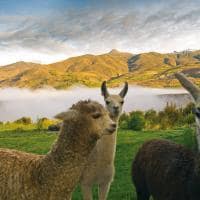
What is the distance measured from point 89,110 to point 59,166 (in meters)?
0.81

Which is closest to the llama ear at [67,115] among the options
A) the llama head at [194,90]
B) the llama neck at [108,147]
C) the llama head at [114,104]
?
the llama head at [194,90]

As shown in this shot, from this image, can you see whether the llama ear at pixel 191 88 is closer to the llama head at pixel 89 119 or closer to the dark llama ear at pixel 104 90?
the llama head at pixel 89 119

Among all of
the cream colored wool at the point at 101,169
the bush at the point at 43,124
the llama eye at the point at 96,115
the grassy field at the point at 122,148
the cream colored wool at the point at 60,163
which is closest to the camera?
the cream colored wool at the point at 60,163

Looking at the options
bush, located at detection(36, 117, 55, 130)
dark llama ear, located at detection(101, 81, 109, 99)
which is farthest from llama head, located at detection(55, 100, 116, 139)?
bush, located at detection(36, 117, 55, 130)

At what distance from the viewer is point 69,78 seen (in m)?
156

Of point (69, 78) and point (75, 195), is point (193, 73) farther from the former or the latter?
point (75, 195)

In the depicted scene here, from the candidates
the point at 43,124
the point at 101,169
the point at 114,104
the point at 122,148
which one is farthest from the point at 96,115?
the point at 43,124

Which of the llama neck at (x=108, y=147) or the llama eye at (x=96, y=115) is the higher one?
the llama eye at (x=96, y=115)

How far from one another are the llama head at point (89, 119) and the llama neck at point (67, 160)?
0.16 feet

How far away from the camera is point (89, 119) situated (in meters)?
6.49

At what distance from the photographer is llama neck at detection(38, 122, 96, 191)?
632cm

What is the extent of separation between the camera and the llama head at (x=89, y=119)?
644 centimetres

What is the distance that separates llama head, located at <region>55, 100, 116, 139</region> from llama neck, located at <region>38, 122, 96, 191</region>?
48 mm

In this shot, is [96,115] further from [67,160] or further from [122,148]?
[122,148]
